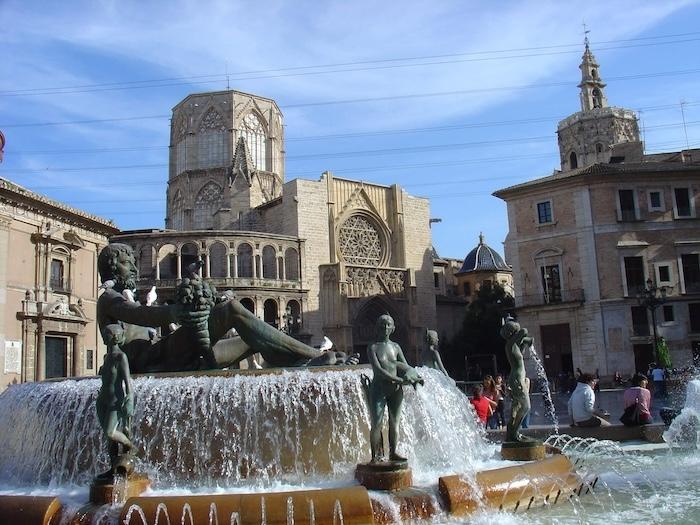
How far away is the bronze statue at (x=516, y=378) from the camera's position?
341 inches

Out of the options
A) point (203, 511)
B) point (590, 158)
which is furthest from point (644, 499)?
point (590, 158)

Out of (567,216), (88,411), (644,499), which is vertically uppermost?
(567,216)

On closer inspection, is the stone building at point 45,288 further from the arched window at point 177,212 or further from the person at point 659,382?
the arched window at point 177,212

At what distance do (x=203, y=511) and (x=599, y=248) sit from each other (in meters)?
34.0

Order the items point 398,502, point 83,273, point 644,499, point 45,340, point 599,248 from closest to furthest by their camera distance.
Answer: point 398,502
point 644,499
point 45,340
point 83,273
point 599,248

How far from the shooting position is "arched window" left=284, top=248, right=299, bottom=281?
4522 centimetres

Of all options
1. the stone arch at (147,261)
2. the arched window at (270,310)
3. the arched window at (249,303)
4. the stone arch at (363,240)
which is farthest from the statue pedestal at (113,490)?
the stone arch at (363,240)

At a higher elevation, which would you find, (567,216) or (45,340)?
(567,216)

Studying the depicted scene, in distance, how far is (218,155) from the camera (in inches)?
2309

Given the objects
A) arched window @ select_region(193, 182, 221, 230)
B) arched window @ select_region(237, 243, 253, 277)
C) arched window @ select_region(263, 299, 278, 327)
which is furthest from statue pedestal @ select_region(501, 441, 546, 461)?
arched window @ select_region(193, 182, 221, 230)

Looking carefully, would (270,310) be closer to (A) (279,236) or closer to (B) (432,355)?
(A) (279,236)

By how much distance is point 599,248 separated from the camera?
36.7 m

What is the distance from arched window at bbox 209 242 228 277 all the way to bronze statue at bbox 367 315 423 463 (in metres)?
38.1

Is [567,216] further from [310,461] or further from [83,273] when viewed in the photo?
[310,461]
